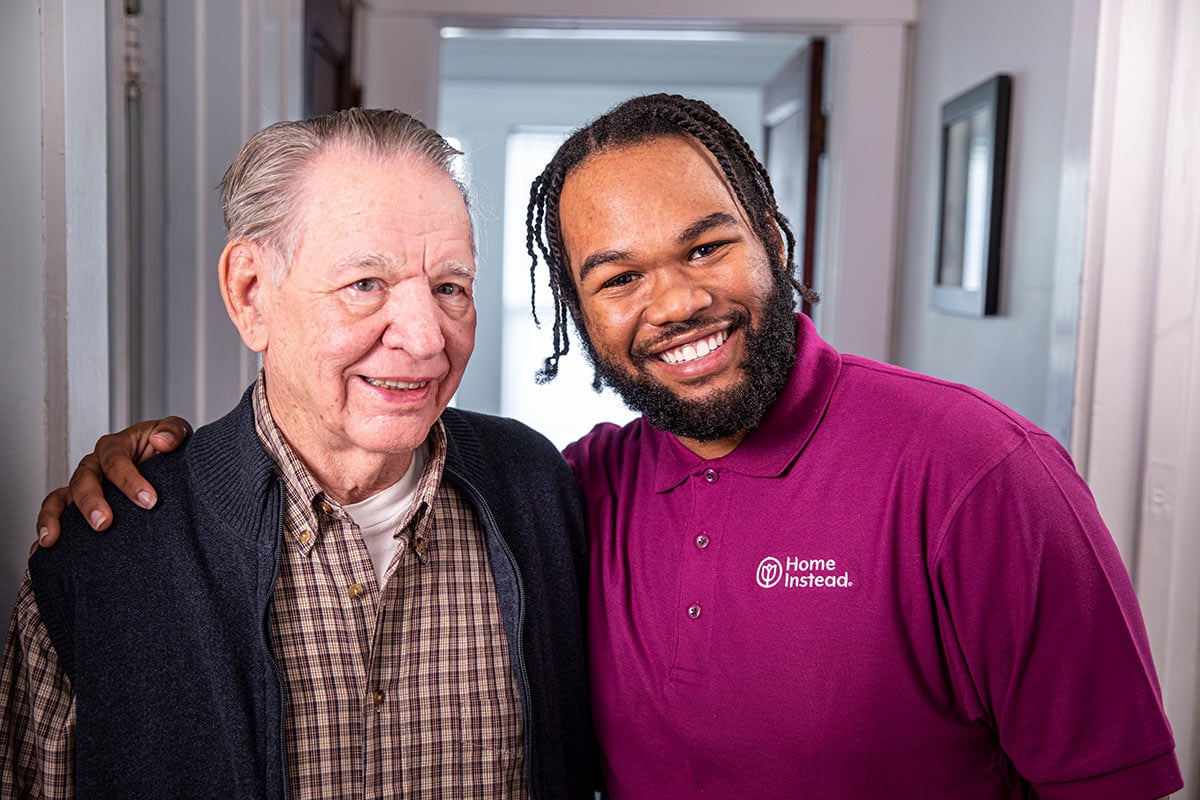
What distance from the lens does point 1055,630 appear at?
1.15m

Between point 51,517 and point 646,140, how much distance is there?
32.0 inches

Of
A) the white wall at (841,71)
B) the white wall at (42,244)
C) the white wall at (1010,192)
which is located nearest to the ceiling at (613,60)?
the white wall at (841,71)

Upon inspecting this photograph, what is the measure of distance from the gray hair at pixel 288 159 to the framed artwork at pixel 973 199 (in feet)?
4.90

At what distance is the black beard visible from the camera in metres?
1.28

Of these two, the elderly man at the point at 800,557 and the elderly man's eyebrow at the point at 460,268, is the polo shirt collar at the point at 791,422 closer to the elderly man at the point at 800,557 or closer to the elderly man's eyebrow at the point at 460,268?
the elderly man at the point at 800,557

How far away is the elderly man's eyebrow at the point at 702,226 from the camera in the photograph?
1.26m

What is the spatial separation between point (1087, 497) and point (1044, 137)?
1080 mm

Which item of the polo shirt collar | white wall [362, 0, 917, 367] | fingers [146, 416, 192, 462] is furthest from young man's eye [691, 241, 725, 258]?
white wall [362, 0, 917, 367]

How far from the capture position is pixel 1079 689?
115cm

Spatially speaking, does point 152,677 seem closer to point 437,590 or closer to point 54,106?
point 437,590

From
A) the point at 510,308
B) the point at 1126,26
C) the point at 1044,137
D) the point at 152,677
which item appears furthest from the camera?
the point at 510,308

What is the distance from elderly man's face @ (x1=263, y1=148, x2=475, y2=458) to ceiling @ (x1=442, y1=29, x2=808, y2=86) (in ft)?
12.9

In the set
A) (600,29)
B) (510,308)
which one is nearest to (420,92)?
(600,29)

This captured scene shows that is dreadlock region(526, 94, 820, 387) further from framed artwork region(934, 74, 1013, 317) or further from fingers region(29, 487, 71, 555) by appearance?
framed artwork region(934, 74, 1013, 317)
